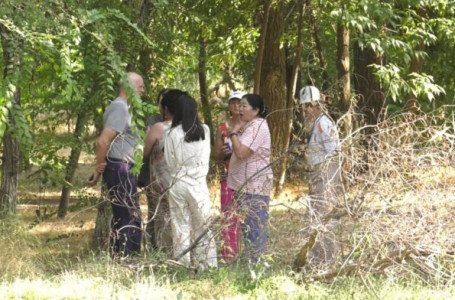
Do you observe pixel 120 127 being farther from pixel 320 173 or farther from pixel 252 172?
pixel 320 173

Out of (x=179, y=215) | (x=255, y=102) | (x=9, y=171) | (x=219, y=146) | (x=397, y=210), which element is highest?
(x=255, y=102)

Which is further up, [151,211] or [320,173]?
[320,173]

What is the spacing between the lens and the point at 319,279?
674 centimetres

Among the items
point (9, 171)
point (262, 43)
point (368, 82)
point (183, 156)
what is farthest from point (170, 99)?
point (368, 82)

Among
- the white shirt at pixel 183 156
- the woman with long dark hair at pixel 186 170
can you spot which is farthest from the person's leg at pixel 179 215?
the white shirt at pixel 183 156

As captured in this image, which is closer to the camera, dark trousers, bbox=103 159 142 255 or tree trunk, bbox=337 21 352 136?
dark trousers, bbox=103 159 142 255

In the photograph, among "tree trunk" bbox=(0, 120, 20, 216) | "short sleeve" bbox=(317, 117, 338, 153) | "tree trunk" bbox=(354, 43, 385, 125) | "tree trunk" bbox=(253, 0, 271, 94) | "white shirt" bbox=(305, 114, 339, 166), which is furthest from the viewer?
"tree trunk" bbox=(354, 43, 385, 125)

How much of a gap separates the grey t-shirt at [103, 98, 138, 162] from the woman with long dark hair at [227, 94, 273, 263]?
1019mm

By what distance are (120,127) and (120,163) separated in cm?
41

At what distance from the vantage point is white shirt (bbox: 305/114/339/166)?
7316mm

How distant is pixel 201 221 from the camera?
24.6ft

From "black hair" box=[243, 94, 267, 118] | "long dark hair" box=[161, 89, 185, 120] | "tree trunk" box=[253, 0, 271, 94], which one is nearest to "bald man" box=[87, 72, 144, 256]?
"long dark hair" box=[161, 89, 185, 120]

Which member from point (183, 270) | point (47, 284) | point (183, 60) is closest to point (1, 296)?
point (47, 284)

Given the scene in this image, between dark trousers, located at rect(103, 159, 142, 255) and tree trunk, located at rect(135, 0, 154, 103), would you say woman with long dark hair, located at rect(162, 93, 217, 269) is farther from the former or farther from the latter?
tree trunk, located at rect(135, 0, 154, 103)
